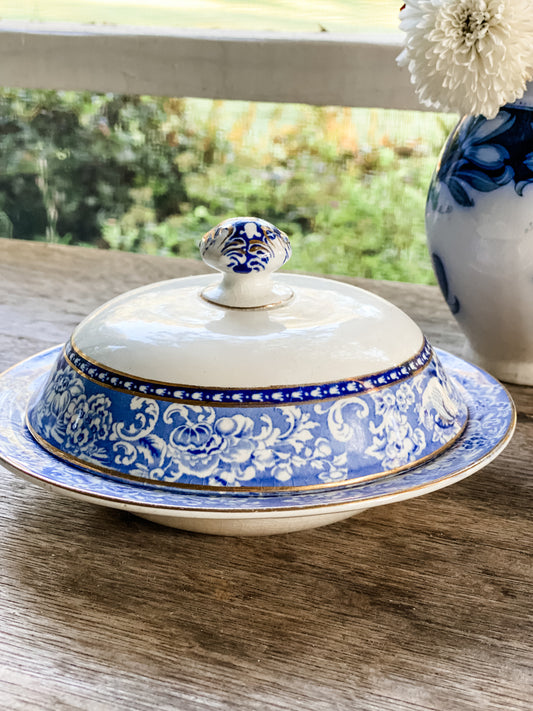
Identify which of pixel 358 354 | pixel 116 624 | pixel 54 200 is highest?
pixel 358 354

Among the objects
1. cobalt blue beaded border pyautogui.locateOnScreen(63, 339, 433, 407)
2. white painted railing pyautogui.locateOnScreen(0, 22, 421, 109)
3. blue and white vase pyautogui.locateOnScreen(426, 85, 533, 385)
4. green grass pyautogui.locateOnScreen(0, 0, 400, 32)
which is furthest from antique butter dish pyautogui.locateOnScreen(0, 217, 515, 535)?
green grass pyautogui.locateOnScreen(0, 0, 400, 32)

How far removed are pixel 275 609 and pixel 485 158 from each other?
1.35 ft

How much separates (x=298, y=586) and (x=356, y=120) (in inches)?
75.9

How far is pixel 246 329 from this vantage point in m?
0.47

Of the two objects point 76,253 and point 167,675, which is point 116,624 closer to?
point 167,675

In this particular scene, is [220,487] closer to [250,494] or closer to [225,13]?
[250,494]

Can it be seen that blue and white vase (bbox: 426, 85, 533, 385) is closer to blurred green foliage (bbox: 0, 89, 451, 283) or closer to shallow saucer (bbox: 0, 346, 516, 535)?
shallow saucer (bbox: 0, 346, 516, 535)

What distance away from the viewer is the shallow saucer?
0.40 meters

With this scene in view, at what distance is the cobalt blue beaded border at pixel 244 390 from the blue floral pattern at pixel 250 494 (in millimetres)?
48

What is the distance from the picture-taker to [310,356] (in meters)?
0.45

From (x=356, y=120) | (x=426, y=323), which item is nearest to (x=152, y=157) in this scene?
(x=356, y=120)

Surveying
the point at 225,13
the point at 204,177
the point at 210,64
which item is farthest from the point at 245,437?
the point at 204,177

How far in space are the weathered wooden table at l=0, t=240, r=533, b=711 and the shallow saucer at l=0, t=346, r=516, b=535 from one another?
0.03m

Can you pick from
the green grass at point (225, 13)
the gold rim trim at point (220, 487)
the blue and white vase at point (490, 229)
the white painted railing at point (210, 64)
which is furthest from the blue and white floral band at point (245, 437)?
the green grass at point (225, 13)
